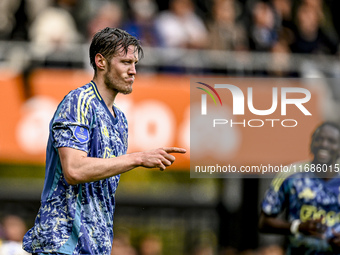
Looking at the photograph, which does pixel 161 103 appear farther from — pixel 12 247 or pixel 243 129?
pixel 12 247

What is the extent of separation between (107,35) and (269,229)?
3.63m

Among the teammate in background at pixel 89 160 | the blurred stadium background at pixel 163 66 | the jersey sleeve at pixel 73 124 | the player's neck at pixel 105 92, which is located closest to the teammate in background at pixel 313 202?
the teammate in background at pixel 89 160

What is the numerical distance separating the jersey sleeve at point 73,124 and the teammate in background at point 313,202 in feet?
11.5

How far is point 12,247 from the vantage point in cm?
702

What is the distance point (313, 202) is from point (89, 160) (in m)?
3.79

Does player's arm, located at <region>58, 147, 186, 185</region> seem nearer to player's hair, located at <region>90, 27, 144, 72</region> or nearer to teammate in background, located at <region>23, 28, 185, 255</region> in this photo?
teammate in background, located at <region>23, 28, 185, 255</region>

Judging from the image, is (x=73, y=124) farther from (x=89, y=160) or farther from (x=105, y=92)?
(x=105, y=92)

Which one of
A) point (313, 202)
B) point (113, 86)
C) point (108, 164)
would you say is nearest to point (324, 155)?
point (313, 202)

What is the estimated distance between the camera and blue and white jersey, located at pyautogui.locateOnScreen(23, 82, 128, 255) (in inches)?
183

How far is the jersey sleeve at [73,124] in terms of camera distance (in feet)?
15.1

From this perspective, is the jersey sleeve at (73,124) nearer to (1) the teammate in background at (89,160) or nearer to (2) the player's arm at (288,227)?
(1) the teammate in background at (89,160)

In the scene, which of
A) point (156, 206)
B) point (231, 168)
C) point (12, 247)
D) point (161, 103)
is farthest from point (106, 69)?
point (156, 206)

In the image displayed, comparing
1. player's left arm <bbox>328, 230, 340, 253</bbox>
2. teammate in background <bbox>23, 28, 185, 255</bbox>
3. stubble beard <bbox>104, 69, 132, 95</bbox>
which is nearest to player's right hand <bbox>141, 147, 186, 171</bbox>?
teammate in background <bbox>23, 28, 185, 255</bbox>

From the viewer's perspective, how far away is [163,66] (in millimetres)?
12805
